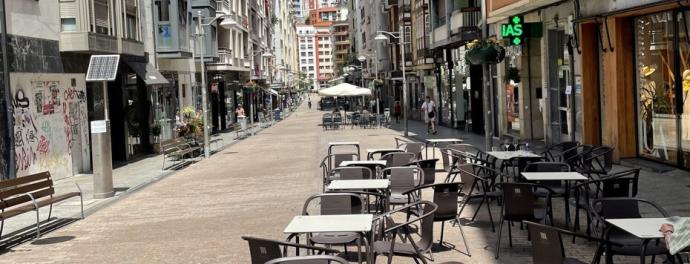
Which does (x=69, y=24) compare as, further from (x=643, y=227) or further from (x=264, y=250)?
(x=643, y=227)

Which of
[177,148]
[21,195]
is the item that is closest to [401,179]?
[21,195]

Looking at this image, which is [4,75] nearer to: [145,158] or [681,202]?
[145,158]

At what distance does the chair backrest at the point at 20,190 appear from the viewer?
11.0 meters

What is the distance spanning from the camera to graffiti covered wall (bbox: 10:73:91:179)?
18.3 meters

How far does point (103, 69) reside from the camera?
50.7 ft

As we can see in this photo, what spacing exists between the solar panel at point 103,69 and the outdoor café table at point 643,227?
1146 cm

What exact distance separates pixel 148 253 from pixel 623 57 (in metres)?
12.2

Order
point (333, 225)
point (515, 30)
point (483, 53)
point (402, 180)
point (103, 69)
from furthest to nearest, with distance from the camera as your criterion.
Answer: point (515, 30) → point (483, 53) → point (103, 69) → point (402, 180) → point (333, 225)

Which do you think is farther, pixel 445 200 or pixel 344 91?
pixel 344 91

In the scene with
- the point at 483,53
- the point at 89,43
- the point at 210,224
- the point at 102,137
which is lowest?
the point at 210,224

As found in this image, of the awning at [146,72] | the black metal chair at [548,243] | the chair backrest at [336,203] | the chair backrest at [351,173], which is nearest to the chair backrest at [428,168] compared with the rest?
the chair backrest at [351,173]

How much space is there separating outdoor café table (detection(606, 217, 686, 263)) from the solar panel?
11.5m

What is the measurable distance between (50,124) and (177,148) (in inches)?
175

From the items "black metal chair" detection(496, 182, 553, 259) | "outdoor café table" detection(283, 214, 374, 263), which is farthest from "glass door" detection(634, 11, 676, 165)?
"outdoor café table" detection(283, 214, 374, 263)
